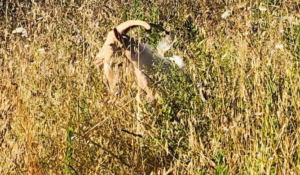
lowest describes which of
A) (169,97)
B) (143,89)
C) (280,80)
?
(169,97)

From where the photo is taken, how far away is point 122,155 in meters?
2.25

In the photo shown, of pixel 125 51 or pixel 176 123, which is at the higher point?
pixel 125 51

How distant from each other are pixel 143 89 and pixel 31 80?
0.72 m

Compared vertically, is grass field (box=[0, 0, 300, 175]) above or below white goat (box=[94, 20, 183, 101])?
below

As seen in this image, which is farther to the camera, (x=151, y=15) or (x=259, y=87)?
(x=151, y=15)

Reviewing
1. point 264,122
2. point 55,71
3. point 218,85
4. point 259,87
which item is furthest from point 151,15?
point 264,122

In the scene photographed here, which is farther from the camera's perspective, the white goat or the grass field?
the white goat

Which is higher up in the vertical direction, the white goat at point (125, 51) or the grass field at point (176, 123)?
the white goat at point (125, 51)

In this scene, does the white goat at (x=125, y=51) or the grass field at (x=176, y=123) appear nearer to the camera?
the grass field at (x=176, y=123)

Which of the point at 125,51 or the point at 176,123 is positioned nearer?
the point at 176,123

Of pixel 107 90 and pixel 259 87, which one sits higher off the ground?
pixel 107 90

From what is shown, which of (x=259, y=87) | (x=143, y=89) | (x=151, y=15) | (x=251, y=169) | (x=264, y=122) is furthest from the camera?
(x=151, y=15)

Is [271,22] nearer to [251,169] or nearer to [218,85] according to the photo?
[218,85]

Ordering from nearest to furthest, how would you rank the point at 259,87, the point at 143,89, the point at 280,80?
the point at 259,87, the point at 280,80, the point at 143,89
